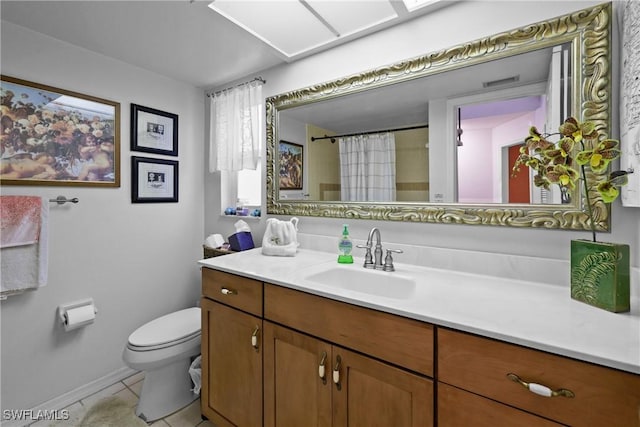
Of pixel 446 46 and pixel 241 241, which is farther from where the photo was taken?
pixel 241 241

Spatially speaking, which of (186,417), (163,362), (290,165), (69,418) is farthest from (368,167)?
(69,418)

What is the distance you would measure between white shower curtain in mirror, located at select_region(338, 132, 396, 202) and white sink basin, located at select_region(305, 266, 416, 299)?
0.44 metres

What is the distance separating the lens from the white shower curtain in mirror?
156 cm

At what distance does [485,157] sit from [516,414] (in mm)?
998

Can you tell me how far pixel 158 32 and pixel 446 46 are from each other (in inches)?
63.9

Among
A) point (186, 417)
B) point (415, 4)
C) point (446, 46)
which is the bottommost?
point (186, 417)

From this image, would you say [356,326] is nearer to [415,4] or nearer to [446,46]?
Answer: [446,46]

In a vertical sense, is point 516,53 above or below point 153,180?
above

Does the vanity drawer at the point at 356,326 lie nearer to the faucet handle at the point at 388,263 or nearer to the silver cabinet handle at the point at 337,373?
the silver cabinet handle at the point at 337,373

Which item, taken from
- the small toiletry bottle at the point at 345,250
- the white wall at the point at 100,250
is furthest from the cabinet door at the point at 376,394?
the white wall at the point at 100,250

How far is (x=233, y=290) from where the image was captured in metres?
1.40

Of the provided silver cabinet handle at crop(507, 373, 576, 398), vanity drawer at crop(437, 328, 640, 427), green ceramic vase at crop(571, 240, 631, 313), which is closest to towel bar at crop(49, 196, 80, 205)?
vanity drawer at crop(437, 328, 640, 427)

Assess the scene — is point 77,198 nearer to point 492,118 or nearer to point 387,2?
point 387,2

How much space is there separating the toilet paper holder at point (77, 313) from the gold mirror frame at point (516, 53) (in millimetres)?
1705
